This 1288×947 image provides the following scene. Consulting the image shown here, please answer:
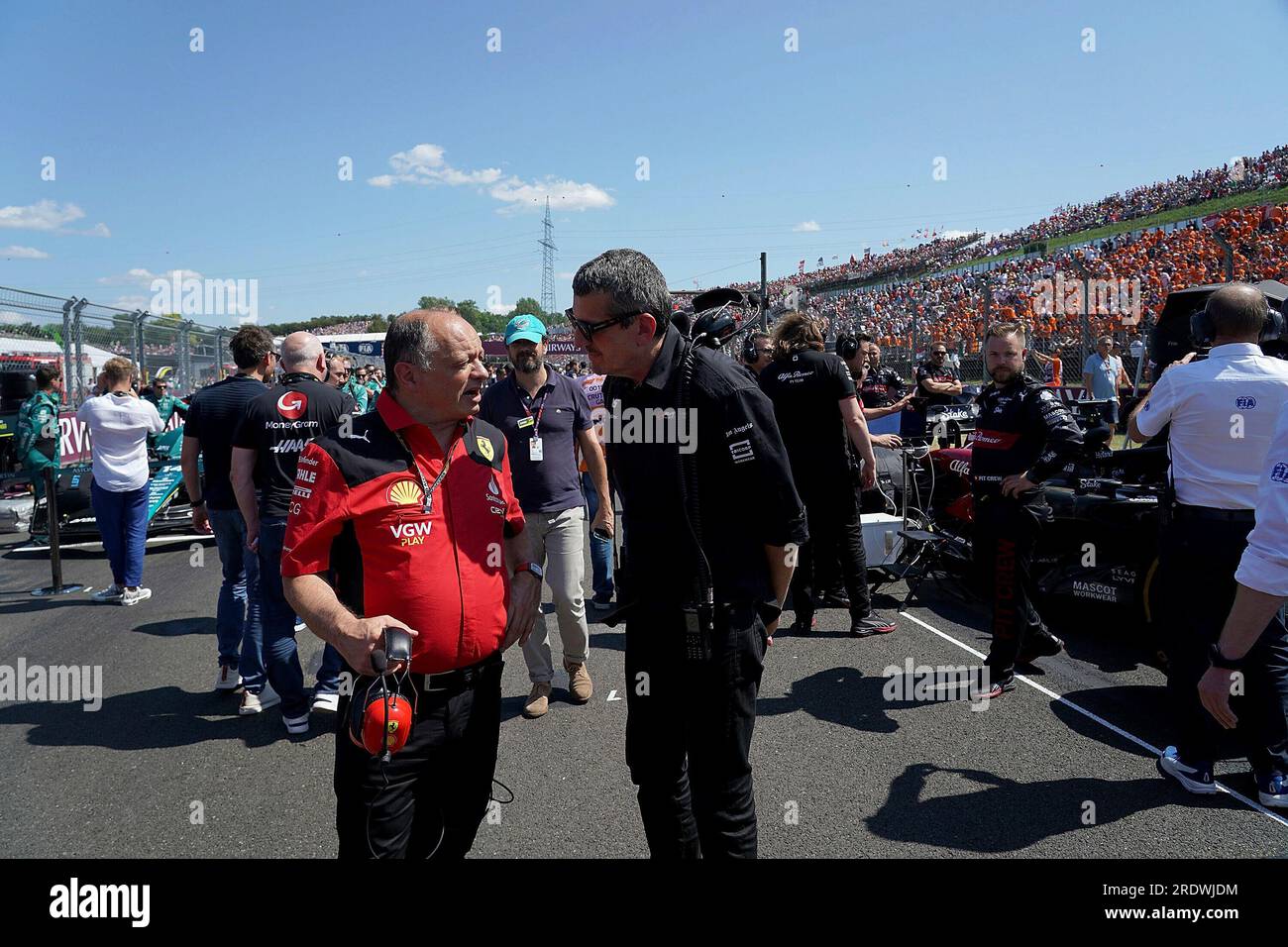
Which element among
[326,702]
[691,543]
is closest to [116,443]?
[326,702]

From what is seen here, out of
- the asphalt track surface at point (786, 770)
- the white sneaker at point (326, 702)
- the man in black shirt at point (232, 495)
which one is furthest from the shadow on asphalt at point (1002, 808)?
the man in black shirt at point (232, 495)

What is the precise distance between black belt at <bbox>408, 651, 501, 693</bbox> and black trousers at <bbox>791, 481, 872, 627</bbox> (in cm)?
345

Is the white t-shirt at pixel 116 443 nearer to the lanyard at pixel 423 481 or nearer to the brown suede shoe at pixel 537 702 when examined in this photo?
the brown suede shoe at pixel 537 702

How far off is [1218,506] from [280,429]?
4.24 metres

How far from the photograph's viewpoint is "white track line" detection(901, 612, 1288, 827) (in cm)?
318

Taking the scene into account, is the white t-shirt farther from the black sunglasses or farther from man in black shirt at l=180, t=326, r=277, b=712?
the black sunglasses

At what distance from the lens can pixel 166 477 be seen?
9.33 meters

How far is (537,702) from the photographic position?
14.3 ft

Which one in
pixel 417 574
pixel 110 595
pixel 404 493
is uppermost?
pixel 404 493

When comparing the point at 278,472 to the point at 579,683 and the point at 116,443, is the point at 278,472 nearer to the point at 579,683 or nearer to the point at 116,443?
the point at 579,683

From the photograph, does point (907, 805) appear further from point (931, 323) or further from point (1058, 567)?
point (931, 323)

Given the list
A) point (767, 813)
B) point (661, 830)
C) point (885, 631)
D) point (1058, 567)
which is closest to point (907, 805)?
point (767, 813)

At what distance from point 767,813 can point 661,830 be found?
1.16 metres

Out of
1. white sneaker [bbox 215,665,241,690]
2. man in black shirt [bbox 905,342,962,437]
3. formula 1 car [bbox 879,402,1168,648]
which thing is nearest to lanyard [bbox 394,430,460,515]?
white sneaker [bbox 215,665,241,690]
